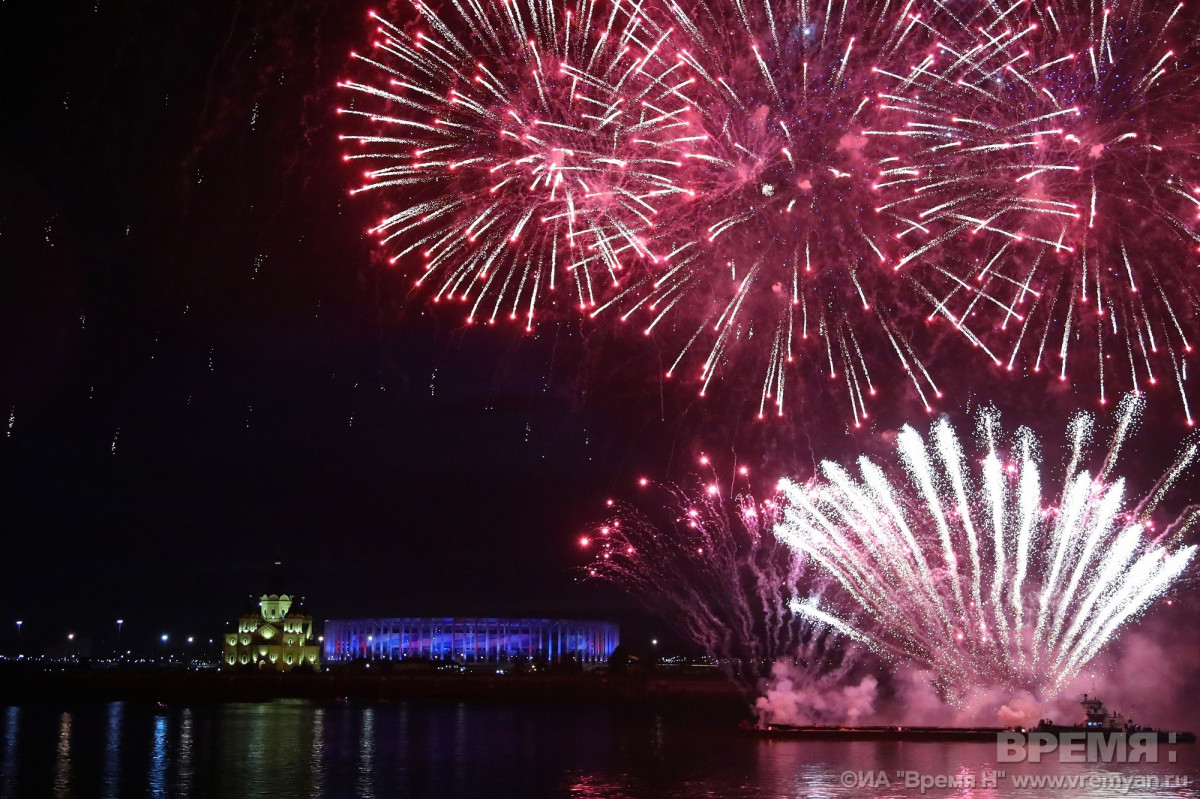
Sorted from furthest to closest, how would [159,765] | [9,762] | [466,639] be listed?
[466,639] → [9,762] → [159,765]

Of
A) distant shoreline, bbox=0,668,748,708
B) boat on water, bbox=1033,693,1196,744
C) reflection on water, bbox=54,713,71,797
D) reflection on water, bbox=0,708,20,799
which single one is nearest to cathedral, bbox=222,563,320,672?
distant shoreline, bbox=0,668,748,708

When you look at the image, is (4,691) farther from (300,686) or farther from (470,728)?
(470,728)

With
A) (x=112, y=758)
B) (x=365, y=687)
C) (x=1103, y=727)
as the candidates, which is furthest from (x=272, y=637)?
(x=1103, y=727)

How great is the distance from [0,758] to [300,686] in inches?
2413

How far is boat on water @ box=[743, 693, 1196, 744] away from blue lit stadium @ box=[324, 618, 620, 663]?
112 metres

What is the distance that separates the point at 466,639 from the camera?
523 ft

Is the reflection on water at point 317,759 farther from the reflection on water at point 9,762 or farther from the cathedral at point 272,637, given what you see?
the cathedral at point 272,637

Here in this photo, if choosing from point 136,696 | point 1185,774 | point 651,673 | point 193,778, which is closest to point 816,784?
point 1185,774

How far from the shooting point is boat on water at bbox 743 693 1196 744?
4356 centimetres

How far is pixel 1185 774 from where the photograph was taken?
110 ft

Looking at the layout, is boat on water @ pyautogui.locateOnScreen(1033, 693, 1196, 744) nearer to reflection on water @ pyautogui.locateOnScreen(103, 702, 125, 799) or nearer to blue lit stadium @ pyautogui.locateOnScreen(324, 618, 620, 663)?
reflection on water @ pyautogui.locateOnScreen(103, 702, 125, 799)

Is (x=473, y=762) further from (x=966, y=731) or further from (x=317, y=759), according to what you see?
(x=966, y=731)

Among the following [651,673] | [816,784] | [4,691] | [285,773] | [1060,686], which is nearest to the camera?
[816,784]

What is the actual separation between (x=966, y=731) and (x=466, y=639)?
120396mm
